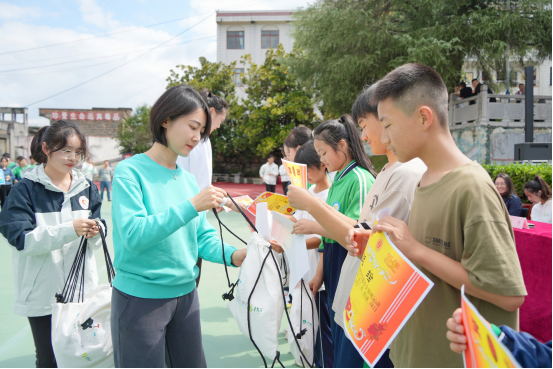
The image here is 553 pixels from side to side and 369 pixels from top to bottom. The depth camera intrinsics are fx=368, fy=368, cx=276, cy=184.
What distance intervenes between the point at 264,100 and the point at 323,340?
1525 cm

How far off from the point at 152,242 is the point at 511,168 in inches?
281

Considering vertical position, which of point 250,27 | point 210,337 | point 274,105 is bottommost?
point 210,337

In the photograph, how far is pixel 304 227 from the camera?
5.60 feet

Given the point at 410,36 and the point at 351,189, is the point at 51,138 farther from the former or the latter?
the point at 410,36

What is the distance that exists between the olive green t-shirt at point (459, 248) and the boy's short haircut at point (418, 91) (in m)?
0.23

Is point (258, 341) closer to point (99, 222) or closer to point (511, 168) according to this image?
point (99, 222)

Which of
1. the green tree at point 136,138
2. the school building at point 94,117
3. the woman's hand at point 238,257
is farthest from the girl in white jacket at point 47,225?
the school building at point 94,117

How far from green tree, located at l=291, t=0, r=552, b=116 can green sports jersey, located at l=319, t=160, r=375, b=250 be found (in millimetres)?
8891

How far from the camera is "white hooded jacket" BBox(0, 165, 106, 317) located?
1796mm

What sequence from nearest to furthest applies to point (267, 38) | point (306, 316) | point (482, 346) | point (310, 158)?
point (482, 346) < point (306, 316) < point (310, 158) < point (267, 38)

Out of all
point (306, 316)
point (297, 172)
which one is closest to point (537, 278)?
point (297, 172)

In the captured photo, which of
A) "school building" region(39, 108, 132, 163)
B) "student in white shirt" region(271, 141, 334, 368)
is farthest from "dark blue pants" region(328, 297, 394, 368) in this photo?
"school building" region(39, 108, 132, 163)

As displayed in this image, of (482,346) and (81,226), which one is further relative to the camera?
(81,226)

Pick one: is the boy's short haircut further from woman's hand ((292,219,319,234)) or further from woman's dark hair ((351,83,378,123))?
woman's hand ((292,219,319,234))
